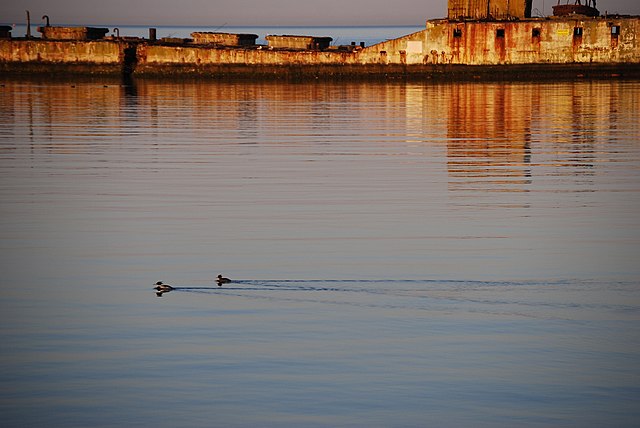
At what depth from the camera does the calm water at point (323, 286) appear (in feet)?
23.3

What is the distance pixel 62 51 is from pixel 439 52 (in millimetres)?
25762

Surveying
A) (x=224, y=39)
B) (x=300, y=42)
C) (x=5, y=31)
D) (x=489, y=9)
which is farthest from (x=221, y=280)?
(x=5, y=31)

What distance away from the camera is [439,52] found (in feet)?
196

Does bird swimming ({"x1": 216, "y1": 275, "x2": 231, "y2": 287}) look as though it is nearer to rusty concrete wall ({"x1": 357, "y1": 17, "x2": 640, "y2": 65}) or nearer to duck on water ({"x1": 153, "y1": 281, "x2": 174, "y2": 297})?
duck on water ({"x1": 153, "y1": 281, "x2": 174, "y2": 297})

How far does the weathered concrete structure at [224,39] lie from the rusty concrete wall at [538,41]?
14.2 metres

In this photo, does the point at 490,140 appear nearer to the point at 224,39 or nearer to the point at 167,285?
the point at 167,285

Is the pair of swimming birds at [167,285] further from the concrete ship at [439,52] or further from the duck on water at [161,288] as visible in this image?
the concrete ship at [439,52]

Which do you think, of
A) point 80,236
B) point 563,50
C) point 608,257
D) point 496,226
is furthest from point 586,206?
point 563,50

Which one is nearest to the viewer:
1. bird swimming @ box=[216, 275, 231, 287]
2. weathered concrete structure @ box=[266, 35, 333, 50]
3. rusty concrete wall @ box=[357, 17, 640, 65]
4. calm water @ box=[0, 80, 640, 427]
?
calm water @ box=[0, 80, 640, 427]

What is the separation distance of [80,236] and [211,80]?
2019 inches

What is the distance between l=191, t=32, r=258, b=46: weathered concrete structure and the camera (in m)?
67.7

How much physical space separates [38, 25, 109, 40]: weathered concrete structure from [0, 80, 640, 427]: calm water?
48078 millimetres

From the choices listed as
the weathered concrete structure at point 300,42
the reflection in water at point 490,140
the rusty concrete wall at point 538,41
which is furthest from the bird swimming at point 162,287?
the weathered concrete structure at point 300,42

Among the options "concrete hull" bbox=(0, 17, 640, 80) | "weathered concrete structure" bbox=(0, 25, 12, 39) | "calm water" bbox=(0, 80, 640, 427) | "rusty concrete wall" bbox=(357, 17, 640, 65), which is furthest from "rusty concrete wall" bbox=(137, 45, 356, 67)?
"calm water" bbox=(0, 80, 640, 427)
